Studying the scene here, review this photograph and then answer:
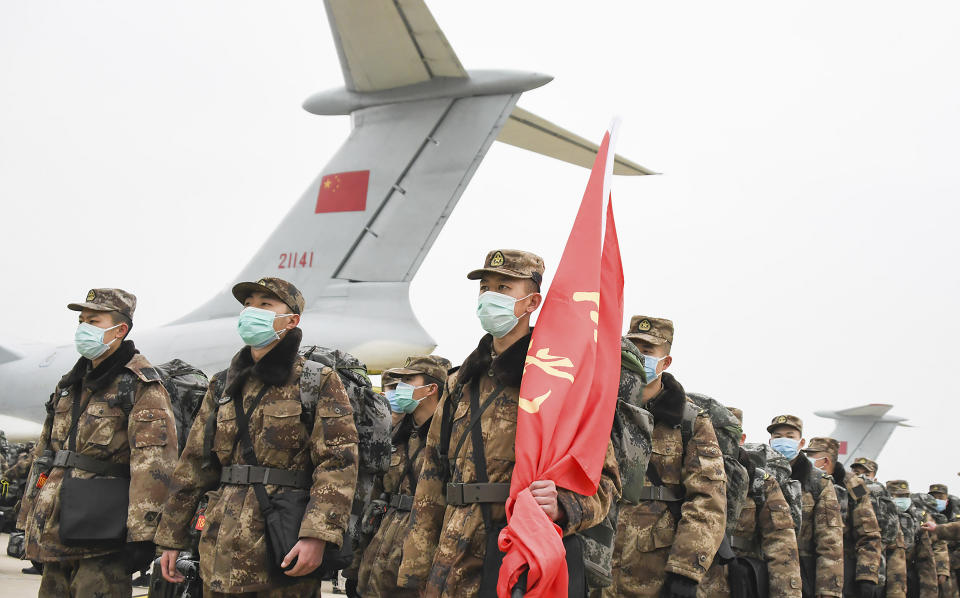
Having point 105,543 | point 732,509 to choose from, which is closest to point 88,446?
point 105,543

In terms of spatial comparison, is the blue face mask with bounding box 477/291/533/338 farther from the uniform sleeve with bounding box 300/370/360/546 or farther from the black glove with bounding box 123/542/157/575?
the black glove with bounding box 123/542/157/575

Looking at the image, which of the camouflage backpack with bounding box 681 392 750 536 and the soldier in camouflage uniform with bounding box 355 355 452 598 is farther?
the soldier in camouflage uniform with bounding box 355 355 452 598

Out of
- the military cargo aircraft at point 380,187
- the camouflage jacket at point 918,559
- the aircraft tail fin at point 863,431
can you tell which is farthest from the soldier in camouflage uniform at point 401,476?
the aircraft tail fin at point 863,431

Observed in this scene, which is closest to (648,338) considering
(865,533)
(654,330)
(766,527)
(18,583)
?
(654,330)

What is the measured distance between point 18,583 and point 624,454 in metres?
8.13

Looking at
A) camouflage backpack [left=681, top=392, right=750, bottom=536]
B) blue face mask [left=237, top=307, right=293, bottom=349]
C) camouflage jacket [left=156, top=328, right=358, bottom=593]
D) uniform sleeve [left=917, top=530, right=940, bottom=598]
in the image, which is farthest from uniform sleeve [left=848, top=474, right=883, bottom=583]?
blue face mask [left=237, top=307, right=293, bottom=349]

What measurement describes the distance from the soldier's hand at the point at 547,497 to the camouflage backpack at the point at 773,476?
351 centimetres

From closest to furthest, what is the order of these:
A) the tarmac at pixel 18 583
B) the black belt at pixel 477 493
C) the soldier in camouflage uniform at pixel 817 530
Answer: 1. the black belt at pixel 477 493
2. the soldier in camouflage uniform at pixel 817 530
3. the tarmac at pixel 18 583

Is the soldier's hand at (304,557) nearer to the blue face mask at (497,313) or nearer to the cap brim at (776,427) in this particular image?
the blue face mask at (497,313)

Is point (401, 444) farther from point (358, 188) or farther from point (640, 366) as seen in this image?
point (358, 188)

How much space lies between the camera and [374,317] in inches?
382

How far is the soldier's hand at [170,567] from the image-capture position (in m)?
4.23

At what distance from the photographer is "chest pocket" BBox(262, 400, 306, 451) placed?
4141 mm

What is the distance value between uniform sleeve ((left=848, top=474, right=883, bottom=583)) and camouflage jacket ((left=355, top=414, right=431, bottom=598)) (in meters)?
Answer: 5.03
